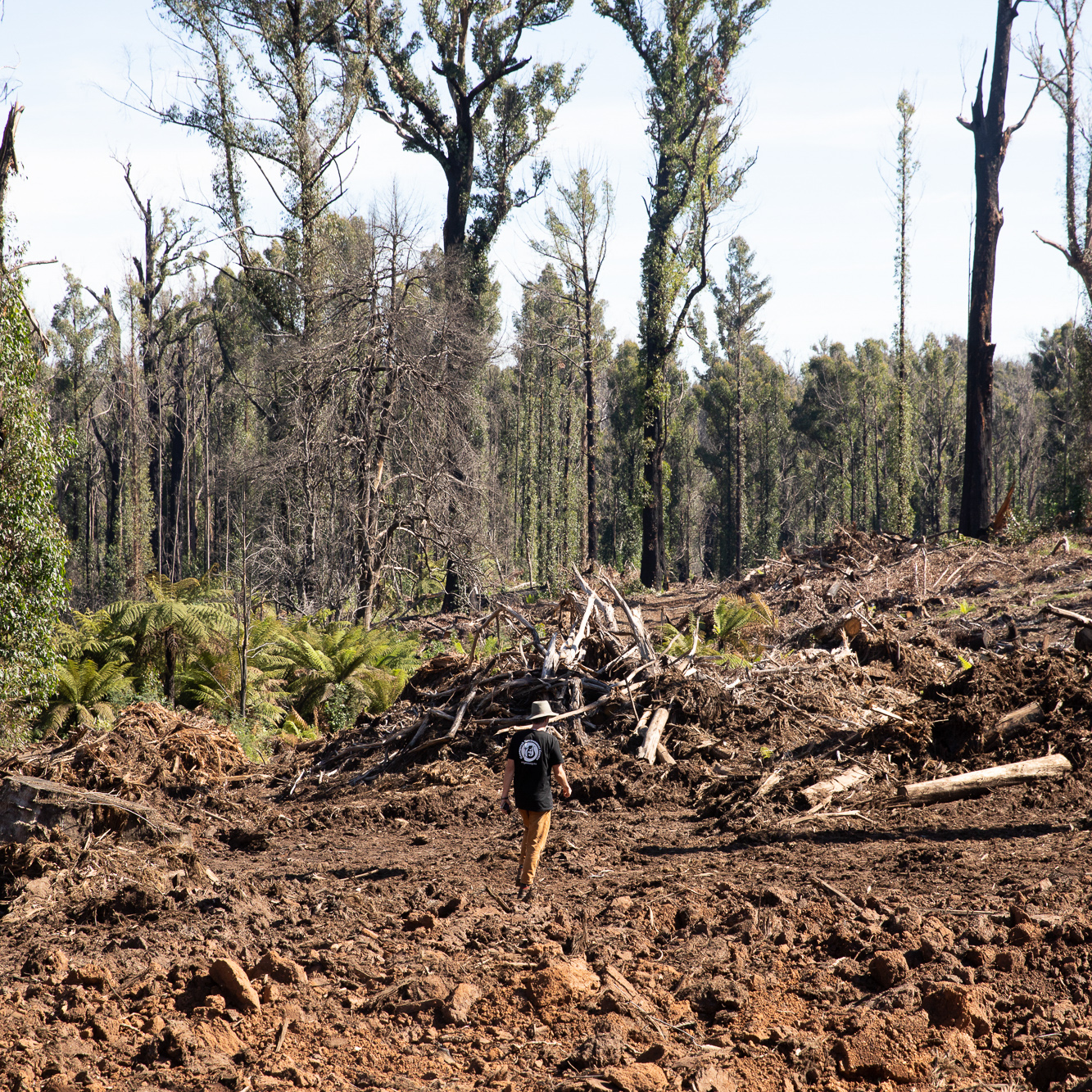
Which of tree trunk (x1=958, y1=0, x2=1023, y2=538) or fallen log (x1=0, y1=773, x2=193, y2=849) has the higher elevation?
tree trunk (x1=958, y1=0, x2=1023, y2=538)

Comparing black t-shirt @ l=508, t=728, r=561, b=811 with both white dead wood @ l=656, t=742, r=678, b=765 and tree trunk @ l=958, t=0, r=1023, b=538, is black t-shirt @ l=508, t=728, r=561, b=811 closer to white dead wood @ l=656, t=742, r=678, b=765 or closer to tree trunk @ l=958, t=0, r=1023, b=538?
white dead wood @ l=656, t=742, r=678, b=765

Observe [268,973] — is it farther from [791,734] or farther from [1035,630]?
[1035,630]

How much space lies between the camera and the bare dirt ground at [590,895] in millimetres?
3992

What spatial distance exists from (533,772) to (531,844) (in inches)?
19.2

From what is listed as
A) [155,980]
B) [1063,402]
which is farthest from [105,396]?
[155,980]

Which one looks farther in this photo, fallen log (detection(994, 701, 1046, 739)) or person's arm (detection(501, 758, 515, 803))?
fallen log (detection(994, 701, 1046, 739))

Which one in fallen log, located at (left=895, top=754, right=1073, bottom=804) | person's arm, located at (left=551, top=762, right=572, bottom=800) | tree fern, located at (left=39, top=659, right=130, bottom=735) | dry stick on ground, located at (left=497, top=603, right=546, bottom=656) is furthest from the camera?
tree fern, located at (left=39, top=659, right=130, bottom=735)

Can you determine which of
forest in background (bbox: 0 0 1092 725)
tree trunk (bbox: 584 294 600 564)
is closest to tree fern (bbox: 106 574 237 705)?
forest in background (bbox: 0 0 1092 725)

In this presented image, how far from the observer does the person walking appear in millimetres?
6207

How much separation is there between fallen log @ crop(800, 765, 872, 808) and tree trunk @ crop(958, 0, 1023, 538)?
50.4ft

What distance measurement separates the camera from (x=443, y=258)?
76.8 feet

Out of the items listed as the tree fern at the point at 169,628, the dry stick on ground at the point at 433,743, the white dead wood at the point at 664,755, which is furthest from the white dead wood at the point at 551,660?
the tree fern at the point at 169,628

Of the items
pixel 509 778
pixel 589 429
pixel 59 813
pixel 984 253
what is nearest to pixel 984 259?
pixel 984 253

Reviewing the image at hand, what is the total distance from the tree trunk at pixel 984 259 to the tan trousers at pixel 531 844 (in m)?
18.1
